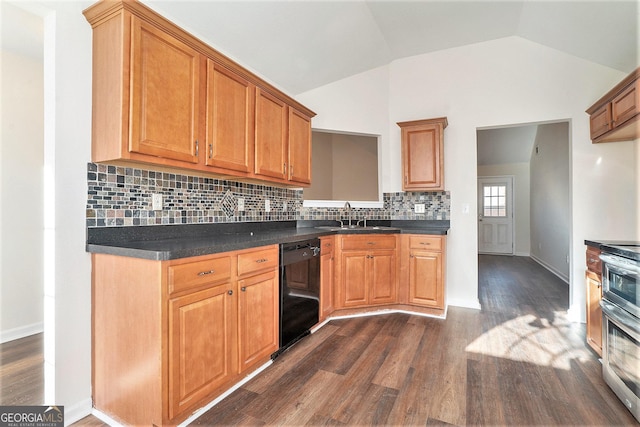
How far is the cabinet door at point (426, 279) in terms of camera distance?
3203 mm

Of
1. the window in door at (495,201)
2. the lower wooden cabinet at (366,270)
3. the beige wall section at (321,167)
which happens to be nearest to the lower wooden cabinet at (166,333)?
the lower wooden cabinet at (366,270)

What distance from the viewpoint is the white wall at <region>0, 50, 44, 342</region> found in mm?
2588

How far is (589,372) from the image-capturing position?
2.07m

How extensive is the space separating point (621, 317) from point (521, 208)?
6725 millimetres

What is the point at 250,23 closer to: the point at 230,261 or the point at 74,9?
the point at 74,9

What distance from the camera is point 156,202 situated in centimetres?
202

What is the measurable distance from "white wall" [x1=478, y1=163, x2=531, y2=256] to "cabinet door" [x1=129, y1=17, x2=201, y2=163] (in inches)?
318

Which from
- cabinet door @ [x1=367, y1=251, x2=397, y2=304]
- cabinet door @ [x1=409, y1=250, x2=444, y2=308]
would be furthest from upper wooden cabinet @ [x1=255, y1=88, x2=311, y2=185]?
cabinet door @ [x1=409, y1=250, x2=444, y2=308]

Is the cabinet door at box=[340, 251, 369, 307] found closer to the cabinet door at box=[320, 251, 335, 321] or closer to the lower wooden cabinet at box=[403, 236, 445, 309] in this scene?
the cabinet door at box=[320, 251, 335, 321]

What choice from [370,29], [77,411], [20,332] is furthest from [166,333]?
[370,29]

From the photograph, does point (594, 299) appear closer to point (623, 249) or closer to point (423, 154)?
point (623, 249)

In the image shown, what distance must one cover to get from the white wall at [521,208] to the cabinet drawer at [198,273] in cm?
797

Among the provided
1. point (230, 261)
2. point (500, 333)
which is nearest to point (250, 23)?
point (230, 261)

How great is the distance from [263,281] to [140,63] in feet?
4.79
